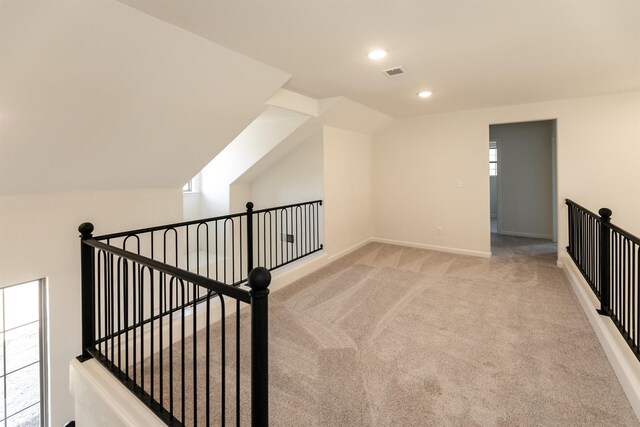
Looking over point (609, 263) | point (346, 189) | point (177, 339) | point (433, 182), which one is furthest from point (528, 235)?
point (177, 339)

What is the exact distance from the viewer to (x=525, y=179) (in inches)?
249

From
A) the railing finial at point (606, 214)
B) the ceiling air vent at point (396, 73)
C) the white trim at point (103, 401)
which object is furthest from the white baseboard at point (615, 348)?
the ceiling air vent at point (396, 73)

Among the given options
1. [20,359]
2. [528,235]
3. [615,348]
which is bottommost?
[20,359]

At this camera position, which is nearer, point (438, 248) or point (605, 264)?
point (605, 264)

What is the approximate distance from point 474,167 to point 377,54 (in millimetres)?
3075

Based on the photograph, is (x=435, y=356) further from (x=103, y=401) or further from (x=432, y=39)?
(x=432, y=39)

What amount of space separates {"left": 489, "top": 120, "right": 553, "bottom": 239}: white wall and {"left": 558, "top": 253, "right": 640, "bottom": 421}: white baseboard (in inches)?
128

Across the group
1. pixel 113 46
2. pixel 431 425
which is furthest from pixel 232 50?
pixel 431 425

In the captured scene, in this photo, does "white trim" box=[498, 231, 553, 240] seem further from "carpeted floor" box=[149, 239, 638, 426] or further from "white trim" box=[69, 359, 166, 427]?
"white trim" box=[69, 359, 166, 427]

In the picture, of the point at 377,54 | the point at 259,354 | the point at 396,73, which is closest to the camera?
the point at 259,354

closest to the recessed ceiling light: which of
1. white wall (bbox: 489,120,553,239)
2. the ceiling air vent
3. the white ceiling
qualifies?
the white ceiling

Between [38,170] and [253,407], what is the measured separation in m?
2.42

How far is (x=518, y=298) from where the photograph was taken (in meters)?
3.37

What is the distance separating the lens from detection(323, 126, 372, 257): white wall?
4.84 meters
